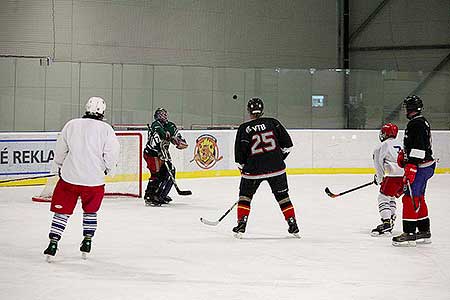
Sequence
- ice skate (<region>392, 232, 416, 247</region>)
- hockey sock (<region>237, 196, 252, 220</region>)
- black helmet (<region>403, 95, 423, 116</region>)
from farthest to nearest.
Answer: hockey sock (<region>237, 196, 252, 220</region>) → ice skate (<region>392, 232, 416, 247</region>) → black helmet (<region>403, 95, 423, 116</region>)

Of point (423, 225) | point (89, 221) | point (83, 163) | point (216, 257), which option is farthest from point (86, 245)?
point (423, 225)

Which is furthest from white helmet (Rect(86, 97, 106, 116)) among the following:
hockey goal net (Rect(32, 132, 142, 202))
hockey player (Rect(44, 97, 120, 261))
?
hockey goal net (Rect(32, 132, 142, 202))

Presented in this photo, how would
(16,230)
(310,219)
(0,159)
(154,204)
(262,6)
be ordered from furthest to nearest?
(262,6), (0,159), (154,204), (310,219), (16,230)

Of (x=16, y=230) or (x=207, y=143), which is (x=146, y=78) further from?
(x=16, y=230)

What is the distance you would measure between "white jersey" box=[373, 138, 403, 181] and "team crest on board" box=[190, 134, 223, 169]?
232 inches

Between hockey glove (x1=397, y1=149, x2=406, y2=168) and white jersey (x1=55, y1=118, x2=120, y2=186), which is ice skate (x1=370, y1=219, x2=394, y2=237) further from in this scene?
white jersey (x1=55, y1=118, x2=120, y2=186)

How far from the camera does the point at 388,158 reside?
23.1 feet

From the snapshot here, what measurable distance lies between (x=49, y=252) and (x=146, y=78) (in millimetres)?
8216

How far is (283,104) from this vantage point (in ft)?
48.3

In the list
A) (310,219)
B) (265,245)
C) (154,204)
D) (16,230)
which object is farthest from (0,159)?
(265,245)

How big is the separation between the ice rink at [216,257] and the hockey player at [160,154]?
236 mm

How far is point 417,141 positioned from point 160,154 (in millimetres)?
3636

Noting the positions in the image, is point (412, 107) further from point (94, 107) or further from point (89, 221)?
point (89, 221)

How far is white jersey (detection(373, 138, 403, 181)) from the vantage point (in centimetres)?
704
